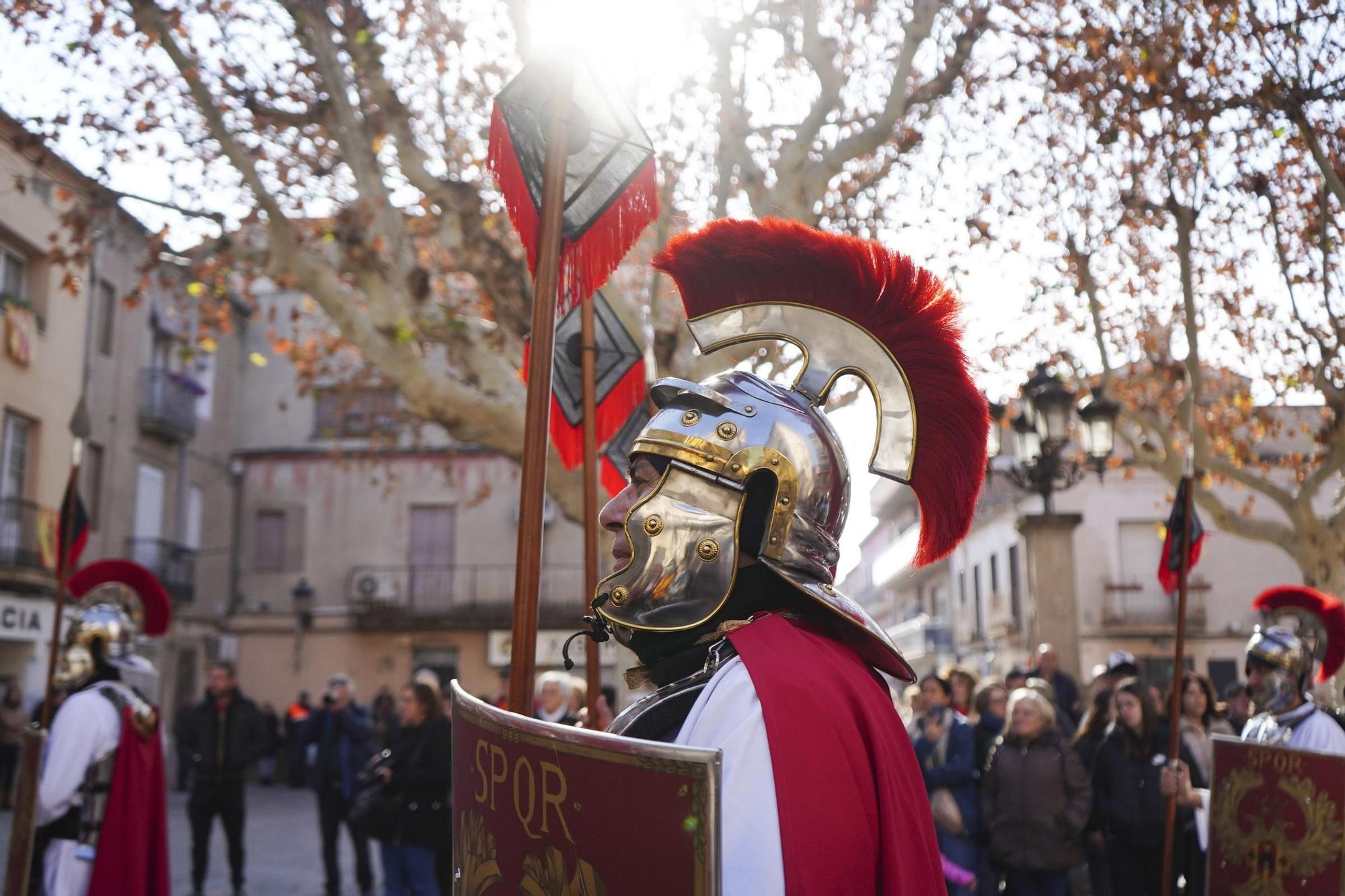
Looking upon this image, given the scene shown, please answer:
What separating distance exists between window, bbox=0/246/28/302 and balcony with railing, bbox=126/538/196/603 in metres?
5.82

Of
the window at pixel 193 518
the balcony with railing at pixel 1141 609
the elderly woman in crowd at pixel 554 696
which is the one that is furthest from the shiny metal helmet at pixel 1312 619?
the balcony with railing at pixel 1141 609

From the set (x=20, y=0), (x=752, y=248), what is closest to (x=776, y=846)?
(x=752, y=248)

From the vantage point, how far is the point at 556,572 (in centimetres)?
2953

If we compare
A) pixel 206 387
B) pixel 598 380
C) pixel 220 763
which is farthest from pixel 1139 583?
pixel 598 380

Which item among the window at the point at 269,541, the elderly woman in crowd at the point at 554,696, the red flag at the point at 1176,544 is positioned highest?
the window at the point at 269,541

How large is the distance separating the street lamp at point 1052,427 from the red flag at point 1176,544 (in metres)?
3.26

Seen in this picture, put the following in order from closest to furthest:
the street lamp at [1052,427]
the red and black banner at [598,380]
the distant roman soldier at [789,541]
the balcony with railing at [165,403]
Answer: the distant roman soldier at [789,541], the red and black banner at [598,380], the street lamp at [1052,427], the balcony with railing at [165,403]

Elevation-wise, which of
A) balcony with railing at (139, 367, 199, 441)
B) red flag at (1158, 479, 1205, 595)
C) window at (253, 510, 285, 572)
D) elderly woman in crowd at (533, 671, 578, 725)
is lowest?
elderly woman in crowd at (533, 671, 578, 725)

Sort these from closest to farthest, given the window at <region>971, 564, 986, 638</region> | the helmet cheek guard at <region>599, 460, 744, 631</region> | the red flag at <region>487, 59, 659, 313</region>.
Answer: the helmet cheek guard at <region>599, 460, 744, 631</region> < the red flag at <region>487, 59, 659, 313</region> < the window at <region>971, 564, 986, 638</region>

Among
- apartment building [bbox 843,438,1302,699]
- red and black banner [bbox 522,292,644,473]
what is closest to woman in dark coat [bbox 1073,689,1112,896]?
red and black banner [bbox 522,292,644,473]

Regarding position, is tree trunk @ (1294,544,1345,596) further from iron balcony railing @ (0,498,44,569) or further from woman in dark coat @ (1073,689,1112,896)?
iron balcony railing @ (0,498,44,569)

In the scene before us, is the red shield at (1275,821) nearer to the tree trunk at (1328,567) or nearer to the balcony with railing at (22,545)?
the tree trunk at (1328,567)

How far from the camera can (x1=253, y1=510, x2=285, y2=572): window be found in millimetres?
29797

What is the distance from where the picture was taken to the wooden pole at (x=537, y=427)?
8.42 feet
